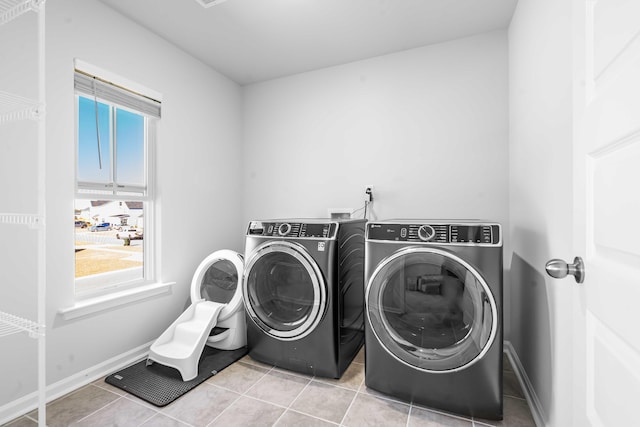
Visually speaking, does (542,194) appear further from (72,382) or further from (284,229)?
(72,382)

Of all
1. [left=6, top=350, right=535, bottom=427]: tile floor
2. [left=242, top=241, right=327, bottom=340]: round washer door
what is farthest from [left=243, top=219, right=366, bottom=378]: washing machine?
[left=6, top=350, right=535, bottom=427]: tile floor

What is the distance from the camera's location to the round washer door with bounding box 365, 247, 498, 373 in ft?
4.86

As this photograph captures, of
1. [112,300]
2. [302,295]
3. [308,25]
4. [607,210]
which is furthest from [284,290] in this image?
[308,25]

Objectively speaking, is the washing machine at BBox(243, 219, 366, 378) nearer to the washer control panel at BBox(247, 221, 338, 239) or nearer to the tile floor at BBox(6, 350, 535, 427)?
the washer control panel at BBox(247, 221, 338, 239)

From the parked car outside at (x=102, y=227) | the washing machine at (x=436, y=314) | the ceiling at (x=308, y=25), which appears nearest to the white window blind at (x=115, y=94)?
the ceiling at (x=308, y=25)

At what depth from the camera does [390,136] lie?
2.65m

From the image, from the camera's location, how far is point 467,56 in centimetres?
241

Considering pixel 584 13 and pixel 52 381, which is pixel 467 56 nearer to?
pixel 584 13

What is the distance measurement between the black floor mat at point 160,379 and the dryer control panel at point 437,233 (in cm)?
141

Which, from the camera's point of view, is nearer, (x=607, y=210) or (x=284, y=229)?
(x=607, y=210)

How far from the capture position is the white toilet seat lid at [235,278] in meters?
2.28

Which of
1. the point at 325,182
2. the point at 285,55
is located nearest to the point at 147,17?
the point at 285,55

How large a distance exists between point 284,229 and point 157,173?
3.90ft

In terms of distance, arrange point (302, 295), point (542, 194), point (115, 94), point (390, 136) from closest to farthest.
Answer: point (542, 194), point (302, 295), point (115, 94), point (390, 136)
